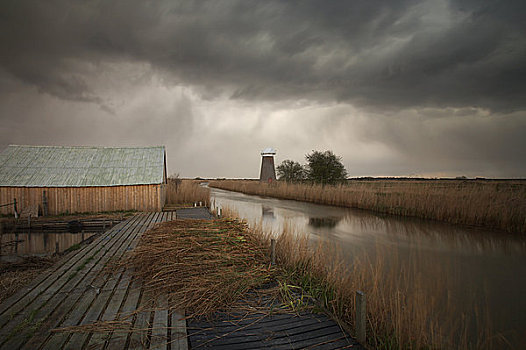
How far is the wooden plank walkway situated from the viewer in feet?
7.73

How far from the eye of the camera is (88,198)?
13.0 metres

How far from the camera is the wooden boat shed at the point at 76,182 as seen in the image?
41.5ft

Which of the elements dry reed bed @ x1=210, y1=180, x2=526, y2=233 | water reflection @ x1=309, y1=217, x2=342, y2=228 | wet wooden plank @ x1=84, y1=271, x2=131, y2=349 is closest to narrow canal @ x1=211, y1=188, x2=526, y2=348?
water reflection @ x1=309, y1=217, x2=342, y2=228

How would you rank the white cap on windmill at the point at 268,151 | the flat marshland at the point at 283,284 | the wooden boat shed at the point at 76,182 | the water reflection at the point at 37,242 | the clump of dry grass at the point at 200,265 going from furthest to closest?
the white cap on windmill at the point at 268,151
the wooden boat shed at the point at 76,182
the water reflection at the point at 37,242
the clump of dry grass at the point at 200,265
the flat marshland at the point at 283,284

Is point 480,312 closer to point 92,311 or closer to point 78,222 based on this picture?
point 92,311

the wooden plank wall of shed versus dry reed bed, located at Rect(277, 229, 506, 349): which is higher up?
the wooden plank wall of shed

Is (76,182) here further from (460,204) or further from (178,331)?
(460,204)

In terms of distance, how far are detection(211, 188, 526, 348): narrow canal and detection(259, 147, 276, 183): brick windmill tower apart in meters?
19.2

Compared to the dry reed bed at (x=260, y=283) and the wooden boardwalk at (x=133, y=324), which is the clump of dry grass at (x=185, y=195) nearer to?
the dry reed bed at (x=260, y=283)

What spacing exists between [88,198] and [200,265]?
11.8 m

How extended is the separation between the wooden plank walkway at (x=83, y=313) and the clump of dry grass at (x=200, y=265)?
0.22m

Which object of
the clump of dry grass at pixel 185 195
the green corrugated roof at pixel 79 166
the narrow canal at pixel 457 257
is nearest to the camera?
the narrow canal at pixel 457 257

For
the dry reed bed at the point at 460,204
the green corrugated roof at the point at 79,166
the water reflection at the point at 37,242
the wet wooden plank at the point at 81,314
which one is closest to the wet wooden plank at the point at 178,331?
the wet wooden plank at the point at 81,314

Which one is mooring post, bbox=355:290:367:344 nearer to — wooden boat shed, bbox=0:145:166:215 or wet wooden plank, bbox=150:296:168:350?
wet wooden plank, bbox=150:296:168:350
